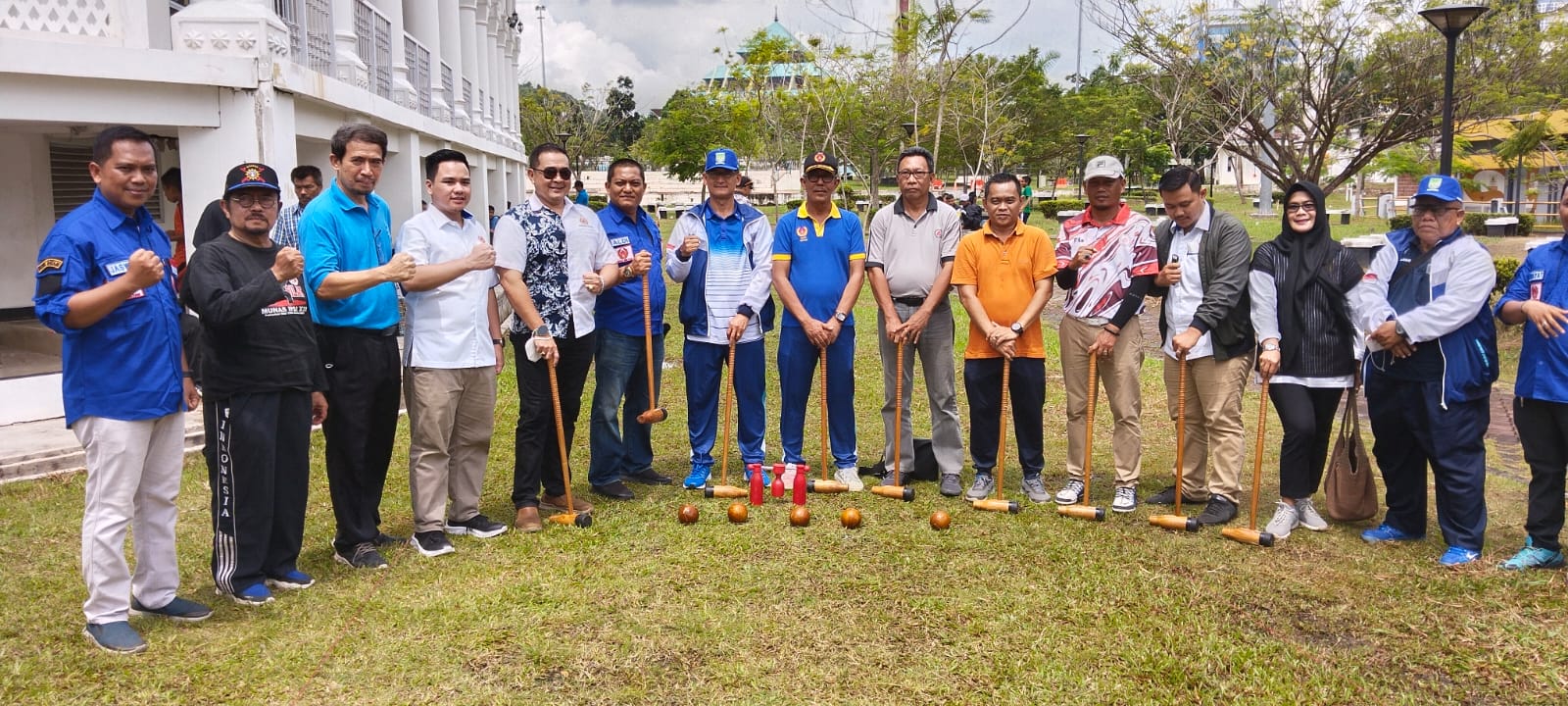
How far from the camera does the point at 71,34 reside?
774 centimetres

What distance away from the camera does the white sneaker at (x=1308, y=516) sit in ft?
19.4

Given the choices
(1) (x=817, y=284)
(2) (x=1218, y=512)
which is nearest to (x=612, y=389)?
(1) (x=817, y=284)

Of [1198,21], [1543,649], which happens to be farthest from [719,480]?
[1198,21]

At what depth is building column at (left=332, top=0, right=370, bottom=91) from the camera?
11.6 metres

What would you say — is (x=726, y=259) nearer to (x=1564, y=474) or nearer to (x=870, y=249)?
(x=870, y=249)

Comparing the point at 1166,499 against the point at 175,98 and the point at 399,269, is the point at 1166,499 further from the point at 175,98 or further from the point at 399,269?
the point at 175,98

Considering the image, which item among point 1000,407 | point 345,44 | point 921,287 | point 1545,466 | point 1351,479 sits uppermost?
point 345,44

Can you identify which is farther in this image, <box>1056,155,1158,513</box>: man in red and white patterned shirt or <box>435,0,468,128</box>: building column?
<box>435,0,468,128</box>: building column

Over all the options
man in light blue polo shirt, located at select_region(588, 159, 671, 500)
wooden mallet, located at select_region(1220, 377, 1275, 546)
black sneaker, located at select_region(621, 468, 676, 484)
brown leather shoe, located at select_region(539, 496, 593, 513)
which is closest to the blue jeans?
man in light blue polo shirt, located at select_region(588, 159, 671, 500)

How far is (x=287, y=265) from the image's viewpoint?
14.2 ft

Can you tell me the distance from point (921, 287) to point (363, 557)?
11.2 ft

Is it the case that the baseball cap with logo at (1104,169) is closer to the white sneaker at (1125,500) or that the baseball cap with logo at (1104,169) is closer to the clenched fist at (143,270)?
the white sneaker at (1125,500)

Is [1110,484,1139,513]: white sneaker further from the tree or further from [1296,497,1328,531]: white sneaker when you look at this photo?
the tree

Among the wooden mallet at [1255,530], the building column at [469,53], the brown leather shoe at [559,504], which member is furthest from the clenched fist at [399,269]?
the building column at [469,53]
